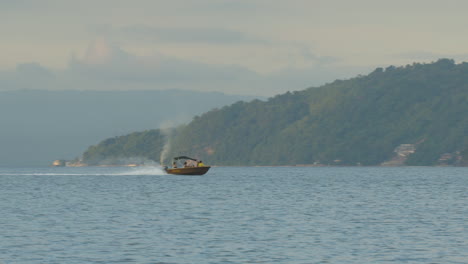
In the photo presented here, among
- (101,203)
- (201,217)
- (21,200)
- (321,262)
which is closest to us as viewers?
(321,262)

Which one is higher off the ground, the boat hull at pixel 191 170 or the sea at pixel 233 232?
the boat hull at pixel 191 170

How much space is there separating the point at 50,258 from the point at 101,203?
48.1m

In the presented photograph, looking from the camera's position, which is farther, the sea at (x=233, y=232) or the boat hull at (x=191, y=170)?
the boat hull at (x=191, y=170)

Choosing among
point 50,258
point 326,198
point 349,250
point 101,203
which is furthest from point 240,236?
point 326,198

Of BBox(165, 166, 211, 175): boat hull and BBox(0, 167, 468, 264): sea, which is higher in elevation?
BBox(165, 166, 211, 175): boat hull

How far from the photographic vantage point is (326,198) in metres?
108

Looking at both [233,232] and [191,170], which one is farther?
[191,170]

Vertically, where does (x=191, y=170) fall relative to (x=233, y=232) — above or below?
above

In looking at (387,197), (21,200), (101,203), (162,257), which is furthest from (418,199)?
(162,257)

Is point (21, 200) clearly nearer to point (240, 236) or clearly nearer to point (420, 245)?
point (240, 236)

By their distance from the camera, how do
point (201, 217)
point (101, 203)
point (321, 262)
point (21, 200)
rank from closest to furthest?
1. point (321, 262)
2. point (201, 217)
3. point (101, 203)
4. point (21, 200)

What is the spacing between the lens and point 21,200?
4163 inches

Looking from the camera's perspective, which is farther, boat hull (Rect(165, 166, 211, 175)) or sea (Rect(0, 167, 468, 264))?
boat hull (Rect(165, 166, 211, 175))

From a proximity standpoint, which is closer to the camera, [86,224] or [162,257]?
[162,257]
